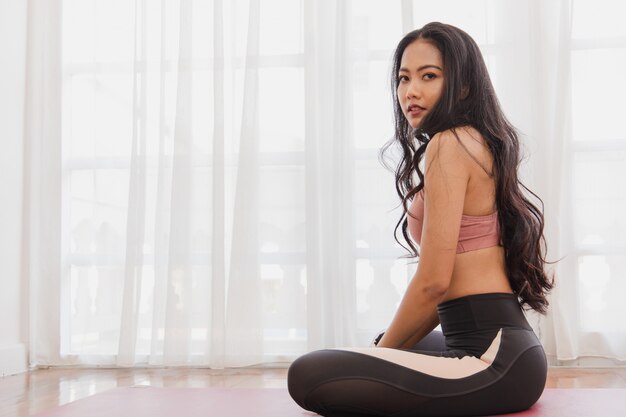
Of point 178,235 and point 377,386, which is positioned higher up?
point 178,235

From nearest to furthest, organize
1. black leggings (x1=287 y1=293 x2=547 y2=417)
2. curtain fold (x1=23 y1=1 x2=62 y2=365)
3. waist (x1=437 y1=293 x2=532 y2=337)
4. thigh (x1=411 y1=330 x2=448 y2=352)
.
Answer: black leggings (x1=287 y1=293 x2=547 y2=417), waist (x1=437 y1=293 x2=532 y2=337), thigh (x1=411 y1=330 x2=448 y2=352), curtain fold (x1=23 y1=1 x2=62 y2=365)

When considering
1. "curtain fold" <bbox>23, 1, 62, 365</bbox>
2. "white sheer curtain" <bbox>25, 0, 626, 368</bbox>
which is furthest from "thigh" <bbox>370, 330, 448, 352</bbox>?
"curtain fold" <bbox>23, 1, 62, 365</bbox>

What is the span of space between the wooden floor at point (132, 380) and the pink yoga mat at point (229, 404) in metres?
0.42

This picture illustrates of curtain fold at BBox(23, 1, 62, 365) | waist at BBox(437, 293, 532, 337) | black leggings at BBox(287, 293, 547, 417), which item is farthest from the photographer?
curtain fold at BBox(23, 1, 62, 365)

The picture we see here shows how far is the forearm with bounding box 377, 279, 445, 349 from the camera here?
154 cm

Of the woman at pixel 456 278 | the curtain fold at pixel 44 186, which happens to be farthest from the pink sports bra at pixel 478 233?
the curtain fold at pixel 44 186

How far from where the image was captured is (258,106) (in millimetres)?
3268

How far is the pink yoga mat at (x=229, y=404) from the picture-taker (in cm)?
169

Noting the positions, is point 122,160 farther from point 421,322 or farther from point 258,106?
point 421,322

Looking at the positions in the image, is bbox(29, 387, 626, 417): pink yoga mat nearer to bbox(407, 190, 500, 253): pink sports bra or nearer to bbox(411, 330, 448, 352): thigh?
bbox(411, 330, 448, 352): thigh

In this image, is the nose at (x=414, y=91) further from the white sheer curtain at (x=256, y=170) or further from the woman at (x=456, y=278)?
the white sheer curtain at (x=256, y=170)

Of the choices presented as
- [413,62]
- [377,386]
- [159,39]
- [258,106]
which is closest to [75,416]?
[377,386]

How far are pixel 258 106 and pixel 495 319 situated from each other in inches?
79.5

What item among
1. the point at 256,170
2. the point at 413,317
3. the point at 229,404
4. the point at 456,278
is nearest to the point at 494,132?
the point at 456,278
